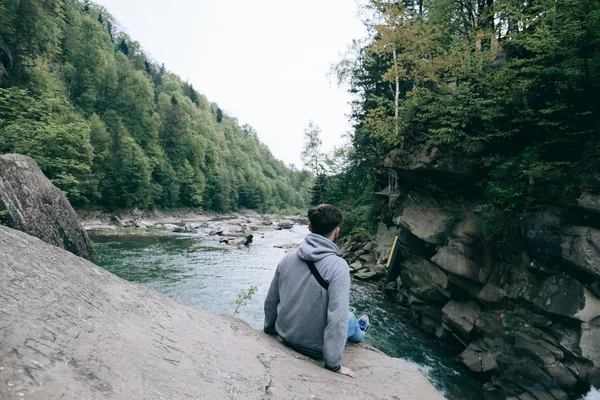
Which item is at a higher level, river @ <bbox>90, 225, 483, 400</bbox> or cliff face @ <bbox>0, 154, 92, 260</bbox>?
cliff face @ <bbox>0, 154, 92, 260</bbox>

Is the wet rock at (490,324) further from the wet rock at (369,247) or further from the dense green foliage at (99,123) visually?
the dense green foliage at (99,123)

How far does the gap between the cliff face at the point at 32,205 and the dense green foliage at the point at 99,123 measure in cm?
891

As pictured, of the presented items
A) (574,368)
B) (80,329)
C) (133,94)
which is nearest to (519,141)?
(574,368)

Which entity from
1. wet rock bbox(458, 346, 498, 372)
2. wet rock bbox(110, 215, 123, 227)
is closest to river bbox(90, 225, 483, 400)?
wet rock bbox(458, 346, 498, 372)

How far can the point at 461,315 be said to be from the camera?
8.28m

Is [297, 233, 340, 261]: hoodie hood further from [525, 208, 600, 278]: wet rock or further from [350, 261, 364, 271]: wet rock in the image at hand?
[350, 261, 364, 271]: wet rock

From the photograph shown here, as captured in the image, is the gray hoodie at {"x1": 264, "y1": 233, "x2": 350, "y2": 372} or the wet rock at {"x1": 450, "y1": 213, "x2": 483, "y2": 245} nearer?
the gray hoodie at {"x1": 264, "y1": 233, "x2": 350, "y2": 372}

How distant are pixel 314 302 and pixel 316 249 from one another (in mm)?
484

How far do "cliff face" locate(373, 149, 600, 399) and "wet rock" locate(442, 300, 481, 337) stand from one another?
26 millimetres

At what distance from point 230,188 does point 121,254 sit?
57264 mm

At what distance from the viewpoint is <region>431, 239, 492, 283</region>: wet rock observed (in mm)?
7930

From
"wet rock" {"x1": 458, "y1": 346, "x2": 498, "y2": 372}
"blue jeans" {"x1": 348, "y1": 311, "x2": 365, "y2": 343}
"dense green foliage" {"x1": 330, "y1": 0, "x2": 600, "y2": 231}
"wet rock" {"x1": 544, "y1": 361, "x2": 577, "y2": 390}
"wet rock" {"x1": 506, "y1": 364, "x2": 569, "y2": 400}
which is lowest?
"wet rock" {"x1": 458, "y1": 346, "x2": 498, "y2": 372}

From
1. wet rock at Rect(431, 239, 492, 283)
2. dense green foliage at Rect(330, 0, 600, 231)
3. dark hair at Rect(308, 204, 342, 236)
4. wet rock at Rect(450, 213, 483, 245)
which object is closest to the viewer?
dark hair at Rect(308, 204, 342, 236)

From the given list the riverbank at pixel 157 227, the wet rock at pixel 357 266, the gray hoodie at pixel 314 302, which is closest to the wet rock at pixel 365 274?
the wet rock at pixel 357 266
